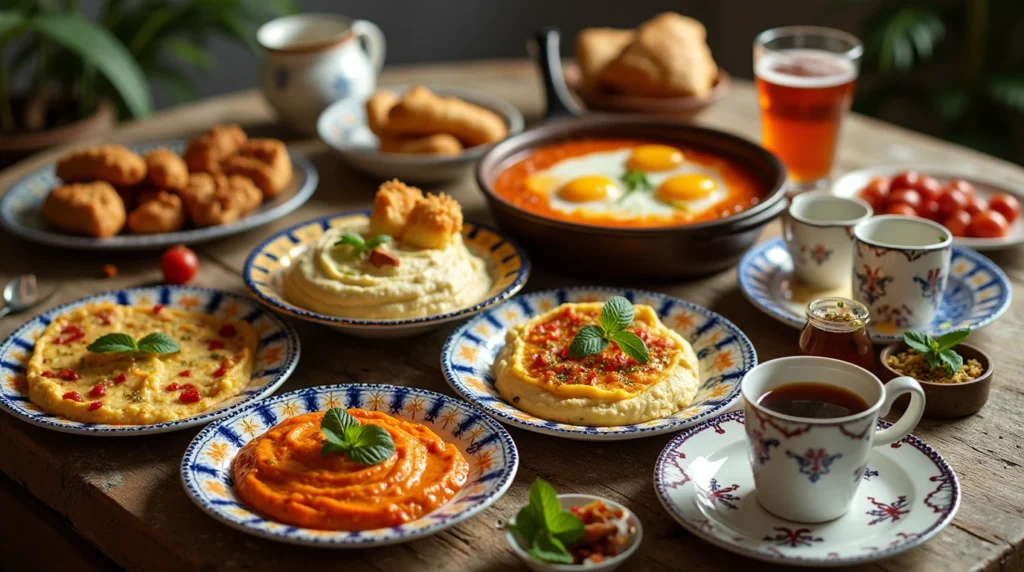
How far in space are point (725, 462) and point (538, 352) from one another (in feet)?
1.70

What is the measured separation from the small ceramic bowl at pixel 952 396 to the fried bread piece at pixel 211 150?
221cm

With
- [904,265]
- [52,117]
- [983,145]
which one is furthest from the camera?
[983,145]

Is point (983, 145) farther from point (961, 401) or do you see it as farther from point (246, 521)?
point (246, 521)

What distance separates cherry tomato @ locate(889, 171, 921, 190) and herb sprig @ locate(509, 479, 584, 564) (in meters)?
1.96

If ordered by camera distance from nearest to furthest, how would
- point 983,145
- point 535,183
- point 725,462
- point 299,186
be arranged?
point 725,462
point 535,183
point 299,186
point 983,145

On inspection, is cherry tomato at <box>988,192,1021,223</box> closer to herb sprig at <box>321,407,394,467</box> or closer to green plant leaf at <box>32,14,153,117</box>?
herb sprig at <box>321,407,394,467</box>

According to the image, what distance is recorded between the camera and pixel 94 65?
5117 millimetres

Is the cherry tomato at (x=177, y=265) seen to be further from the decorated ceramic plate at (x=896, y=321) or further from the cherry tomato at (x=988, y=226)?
the cherry tomato at (x=988, y=226)

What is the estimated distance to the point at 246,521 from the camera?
1882mm

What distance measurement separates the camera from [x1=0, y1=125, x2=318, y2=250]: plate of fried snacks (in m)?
3.12

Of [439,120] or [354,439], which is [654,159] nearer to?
[439,120]

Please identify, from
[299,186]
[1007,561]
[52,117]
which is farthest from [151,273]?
[52,117]

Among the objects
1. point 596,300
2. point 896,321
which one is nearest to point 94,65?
point 596,300

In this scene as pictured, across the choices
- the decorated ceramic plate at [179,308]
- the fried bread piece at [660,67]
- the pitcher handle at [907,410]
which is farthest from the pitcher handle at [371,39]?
the pitcher handle at [907,410]
